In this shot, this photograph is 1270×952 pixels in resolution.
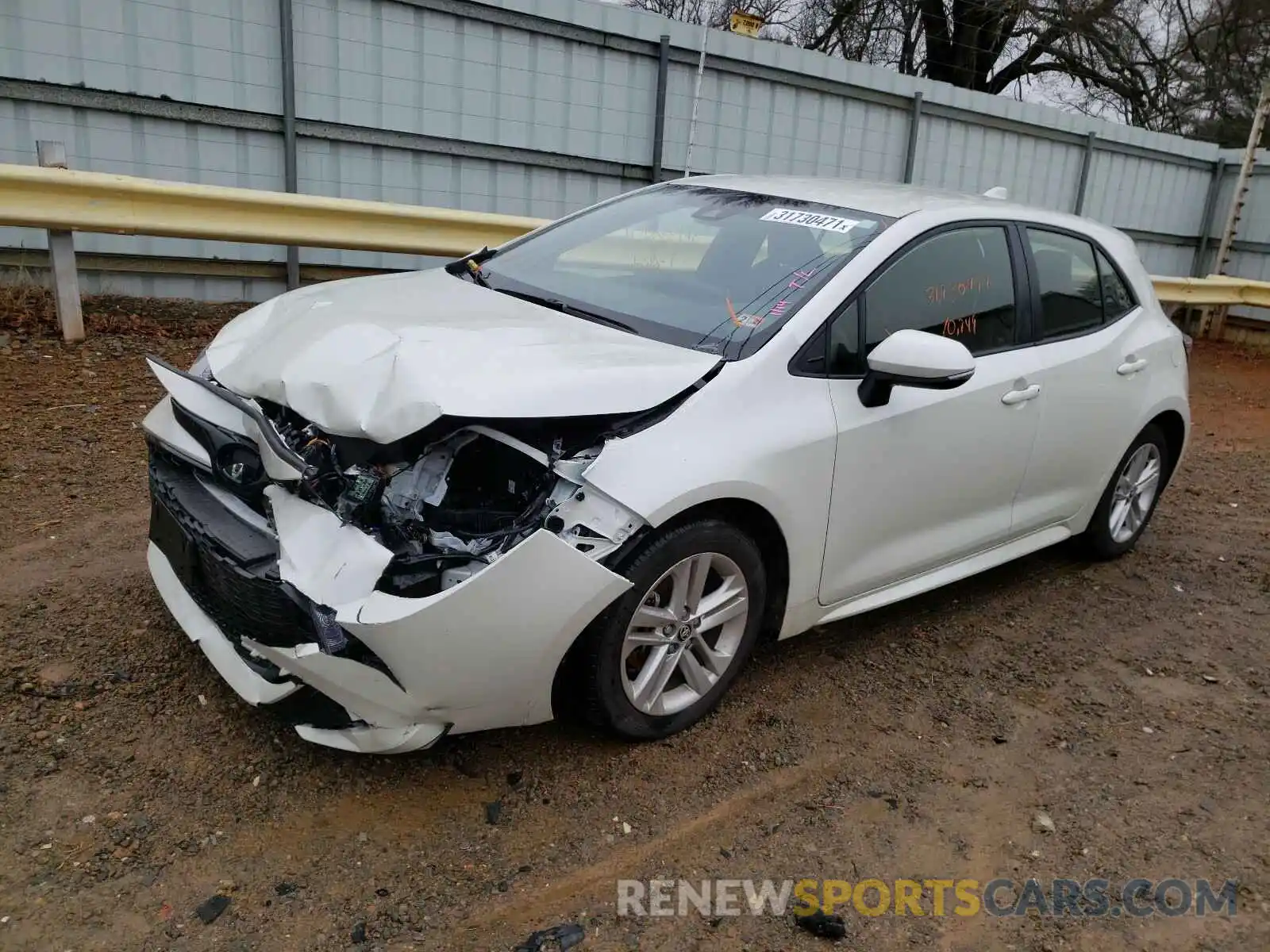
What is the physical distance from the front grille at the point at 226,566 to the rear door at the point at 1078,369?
9.60 feet

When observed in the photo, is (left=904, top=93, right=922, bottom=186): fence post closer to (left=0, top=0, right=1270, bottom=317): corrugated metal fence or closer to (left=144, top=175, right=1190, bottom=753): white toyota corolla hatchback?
(left=0, top=0, right=1270, bottom=317): corrugated metal fence

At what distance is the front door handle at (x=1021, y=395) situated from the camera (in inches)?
154

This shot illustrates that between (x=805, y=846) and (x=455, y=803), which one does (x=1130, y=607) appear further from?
(x=455, y=803)

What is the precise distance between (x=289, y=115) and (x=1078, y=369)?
18.8 feet

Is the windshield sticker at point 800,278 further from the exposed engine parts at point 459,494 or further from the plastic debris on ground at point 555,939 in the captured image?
the plastic debris on ground at point 555,939

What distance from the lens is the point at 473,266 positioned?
4.20 meters

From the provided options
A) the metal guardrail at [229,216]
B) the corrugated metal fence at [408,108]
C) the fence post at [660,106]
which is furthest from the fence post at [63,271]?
the fence post at [660,106]

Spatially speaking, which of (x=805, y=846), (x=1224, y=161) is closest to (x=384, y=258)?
(x=805, y=846)

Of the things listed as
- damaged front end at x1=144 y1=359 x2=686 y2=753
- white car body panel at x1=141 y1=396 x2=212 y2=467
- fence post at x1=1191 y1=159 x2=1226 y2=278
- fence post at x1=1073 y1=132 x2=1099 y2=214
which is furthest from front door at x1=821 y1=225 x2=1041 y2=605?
fence post at x1=1191 y1=159 x2=1226 y2=278

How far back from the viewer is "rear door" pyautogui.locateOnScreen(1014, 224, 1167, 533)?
13.8ft

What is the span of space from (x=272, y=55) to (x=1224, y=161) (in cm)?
1243

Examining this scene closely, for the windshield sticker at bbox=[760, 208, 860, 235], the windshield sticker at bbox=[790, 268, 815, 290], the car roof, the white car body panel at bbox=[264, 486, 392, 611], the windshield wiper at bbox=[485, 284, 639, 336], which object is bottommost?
the white car body panel at bbox=[264, 486, 392, 611]

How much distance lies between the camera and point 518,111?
8.37m

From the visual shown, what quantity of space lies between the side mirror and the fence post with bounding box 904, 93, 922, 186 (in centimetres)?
833
